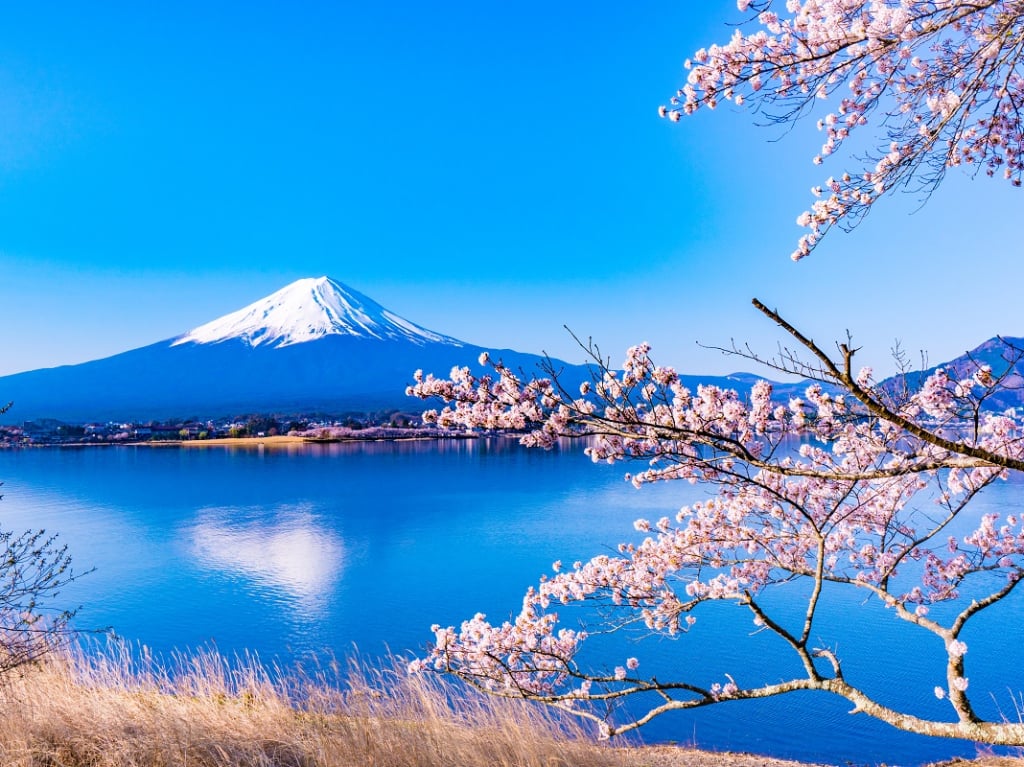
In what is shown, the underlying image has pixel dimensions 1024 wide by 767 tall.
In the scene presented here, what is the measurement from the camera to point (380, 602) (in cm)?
1112

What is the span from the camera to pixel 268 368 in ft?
316

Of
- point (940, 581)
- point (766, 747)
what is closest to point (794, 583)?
point (766, 747)

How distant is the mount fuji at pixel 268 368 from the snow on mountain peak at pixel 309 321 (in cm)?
14

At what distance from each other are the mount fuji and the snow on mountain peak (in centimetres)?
14

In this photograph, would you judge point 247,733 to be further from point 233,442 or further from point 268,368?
point 268,368

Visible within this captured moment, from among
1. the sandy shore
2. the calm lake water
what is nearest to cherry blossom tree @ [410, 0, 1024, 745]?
the calm lake water

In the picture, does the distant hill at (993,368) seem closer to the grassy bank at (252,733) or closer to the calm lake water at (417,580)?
the grassy bank at (252,733)

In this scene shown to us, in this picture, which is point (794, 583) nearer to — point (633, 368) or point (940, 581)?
point (940, 581)

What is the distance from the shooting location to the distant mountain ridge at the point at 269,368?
77.2 metres

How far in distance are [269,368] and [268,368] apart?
0.43ft

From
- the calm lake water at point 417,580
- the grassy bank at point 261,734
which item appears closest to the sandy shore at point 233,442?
the calm lake water at point 417,580

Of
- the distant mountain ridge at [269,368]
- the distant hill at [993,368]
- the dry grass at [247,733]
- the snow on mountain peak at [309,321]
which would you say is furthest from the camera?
the snow on mountain peak at [309,321]

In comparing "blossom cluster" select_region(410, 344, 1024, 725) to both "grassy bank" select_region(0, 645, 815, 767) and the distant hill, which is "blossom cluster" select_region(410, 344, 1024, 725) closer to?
the distant hill

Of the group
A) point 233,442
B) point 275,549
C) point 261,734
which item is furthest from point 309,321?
point 261,734
